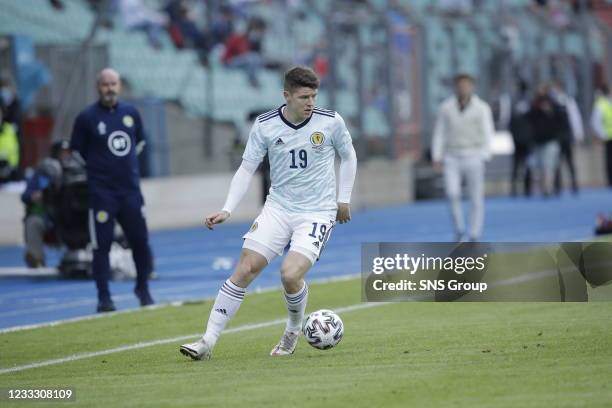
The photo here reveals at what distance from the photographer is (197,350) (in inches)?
380

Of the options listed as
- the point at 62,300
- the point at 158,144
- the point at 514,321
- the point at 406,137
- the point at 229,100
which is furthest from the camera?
the point at 406,137

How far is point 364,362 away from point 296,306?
0.69m

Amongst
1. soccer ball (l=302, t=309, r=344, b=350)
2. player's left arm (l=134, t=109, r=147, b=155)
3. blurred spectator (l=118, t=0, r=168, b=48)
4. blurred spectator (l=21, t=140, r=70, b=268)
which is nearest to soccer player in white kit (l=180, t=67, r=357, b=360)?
soccer ball (l=302, t=309, r=344, b=350)

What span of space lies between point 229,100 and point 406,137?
6080mm

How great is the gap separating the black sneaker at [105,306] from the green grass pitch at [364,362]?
22.5 inches

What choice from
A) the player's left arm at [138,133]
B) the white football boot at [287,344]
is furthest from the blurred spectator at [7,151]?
the white football boot at [287,344]

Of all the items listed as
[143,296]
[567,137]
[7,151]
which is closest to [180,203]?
[7,151]

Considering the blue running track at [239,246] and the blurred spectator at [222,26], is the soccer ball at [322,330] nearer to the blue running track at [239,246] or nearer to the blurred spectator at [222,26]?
the blue running track at [239,246]

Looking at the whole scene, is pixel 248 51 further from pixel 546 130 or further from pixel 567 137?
pixel 567 137

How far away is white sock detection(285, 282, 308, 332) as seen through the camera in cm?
981

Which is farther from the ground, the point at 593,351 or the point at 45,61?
the point at 45,61

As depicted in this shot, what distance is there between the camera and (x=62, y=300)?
15648mm

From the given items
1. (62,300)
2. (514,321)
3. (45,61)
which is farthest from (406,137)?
(514,321)

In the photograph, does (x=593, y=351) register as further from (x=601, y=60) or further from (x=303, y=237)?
(x=601, y=60)
